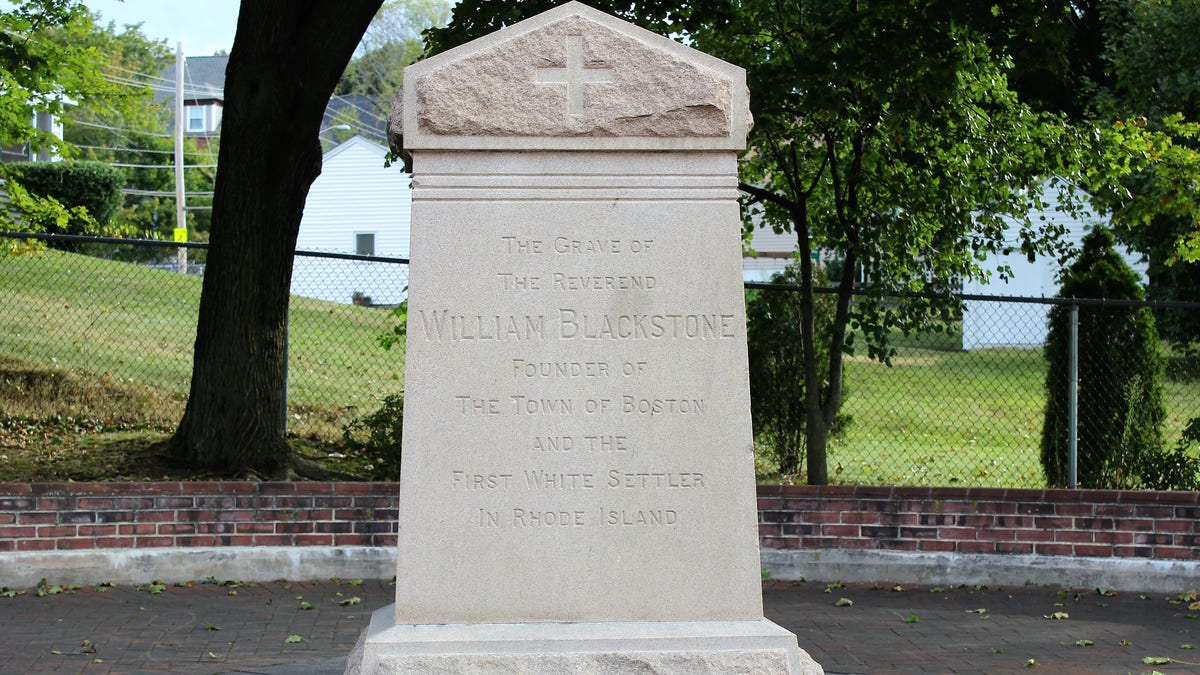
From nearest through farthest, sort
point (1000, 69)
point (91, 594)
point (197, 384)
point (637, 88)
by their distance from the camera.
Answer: point (637, 88) → point (91, 594) → point (197, 384) → point (1000, 69)

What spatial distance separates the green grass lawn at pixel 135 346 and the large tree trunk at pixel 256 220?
2133 millimetres

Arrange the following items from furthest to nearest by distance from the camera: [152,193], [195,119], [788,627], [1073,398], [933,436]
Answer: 1. [195,119]
2. [152,193]
3. [933,436]
4. [1073,398]
5. [788,627]

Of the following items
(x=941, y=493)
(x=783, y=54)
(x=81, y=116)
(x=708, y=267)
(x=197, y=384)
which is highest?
(x=81, y=116)

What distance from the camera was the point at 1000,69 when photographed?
10.5 metres

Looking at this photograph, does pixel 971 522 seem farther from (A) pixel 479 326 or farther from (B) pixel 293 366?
(B) pixel 293 366

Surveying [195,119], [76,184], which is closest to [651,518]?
[76,184]

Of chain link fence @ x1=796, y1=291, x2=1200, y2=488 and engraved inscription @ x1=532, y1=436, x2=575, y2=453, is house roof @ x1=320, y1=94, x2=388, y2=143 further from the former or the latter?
engraved inscription @ x1=532, y1=436, x2=575, y2=453

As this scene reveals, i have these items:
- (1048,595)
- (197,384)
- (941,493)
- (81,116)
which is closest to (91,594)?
(197,384)

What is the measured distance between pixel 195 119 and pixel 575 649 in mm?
69797

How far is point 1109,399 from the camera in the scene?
33.8 ft

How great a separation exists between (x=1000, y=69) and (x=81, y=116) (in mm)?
47857

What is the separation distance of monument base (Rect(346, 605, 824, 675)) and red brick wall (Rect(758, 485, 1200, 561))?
12.7 ft

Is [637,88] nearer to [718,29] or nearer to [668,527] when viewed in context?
[668,527]

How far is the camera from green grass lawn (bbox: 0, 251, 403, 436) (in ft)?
37.6
